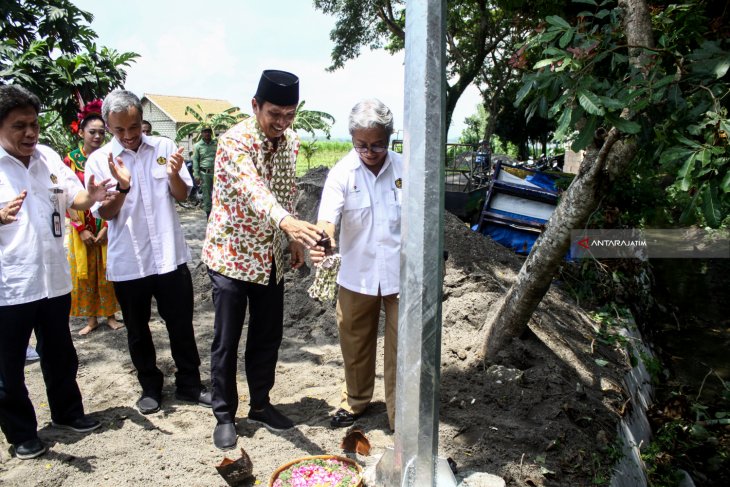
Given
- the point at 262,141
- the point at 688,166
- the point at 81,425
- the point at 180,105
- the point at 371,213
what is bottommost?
the point at 81,425

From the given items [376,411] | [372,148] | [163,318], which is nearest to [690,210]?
[372,148]

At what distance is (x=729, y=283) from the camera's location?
873 cm

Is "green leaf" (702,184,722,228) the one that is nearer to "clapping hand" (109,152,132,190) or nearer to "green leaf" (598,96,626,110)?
"green leaf" (598,96,626,110)

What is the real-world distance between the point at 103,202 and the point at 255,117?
3.25 ft

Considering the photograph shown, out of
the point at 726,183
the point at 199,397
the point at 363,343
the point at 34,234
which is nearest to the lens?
the point at 726,183

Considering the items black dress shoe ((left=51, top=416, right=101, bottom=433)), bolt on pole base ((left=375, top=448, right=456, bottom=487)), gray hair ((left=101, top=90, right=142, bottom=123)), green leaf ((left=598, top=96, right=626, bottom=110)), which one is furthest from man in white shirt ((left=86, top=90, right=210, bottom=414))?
green leaf ((left=598, top=96, right=626, bottom=110))

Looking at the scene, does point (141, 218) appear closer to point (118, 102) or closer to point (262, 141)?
point (118, 102)

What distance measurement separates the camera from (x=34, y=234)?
117 inches

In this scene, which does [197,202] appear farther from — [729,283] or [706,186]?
[706,186]

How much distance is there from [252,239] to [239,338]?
0.56 meters

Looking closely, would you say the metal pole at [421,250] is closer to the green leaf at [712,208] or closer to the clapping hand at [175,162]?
the green leaf at [712,208]

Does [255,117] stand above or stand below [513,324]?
above

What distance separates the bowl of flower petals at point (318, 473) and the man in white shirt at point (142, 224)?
4.13ft

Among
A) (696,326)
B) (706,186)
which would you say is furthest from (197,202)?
(706,186)
